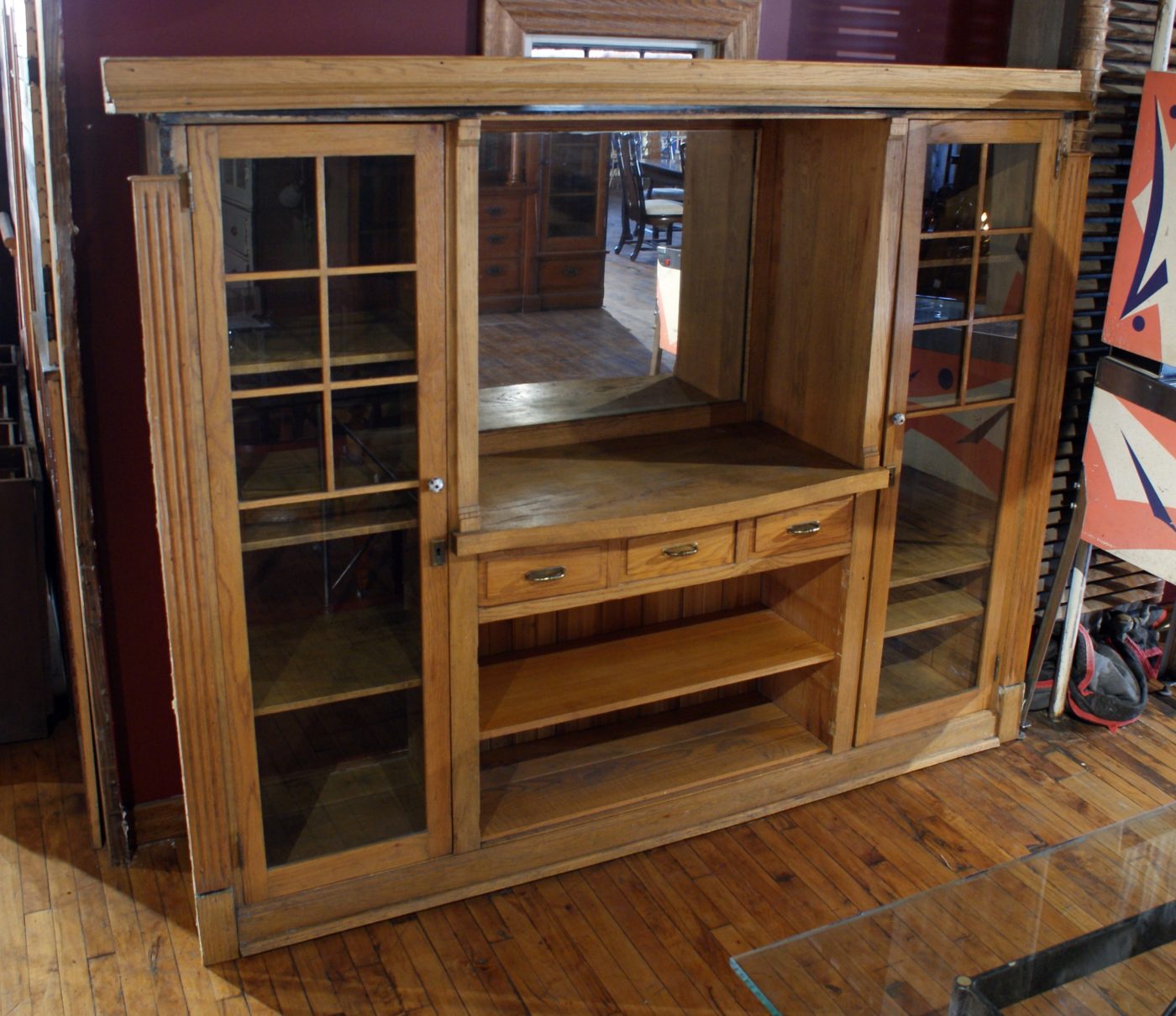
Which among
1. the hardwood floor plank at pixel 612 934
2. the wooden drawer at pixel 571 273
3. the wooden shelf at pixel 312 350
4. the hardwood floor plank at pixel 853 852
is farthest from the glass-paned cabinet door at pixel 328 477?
the hardwood floor plank at pixel 853 852

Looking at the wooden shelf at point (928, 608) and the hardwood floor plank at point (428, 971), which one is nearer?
A: the hardwood floor plank at point (428, 971)

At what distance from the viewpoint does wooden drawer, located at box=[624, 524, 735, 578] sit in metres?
2.87

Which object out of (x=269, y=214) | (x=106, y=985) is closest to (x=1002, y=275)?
(x=269, y=214)

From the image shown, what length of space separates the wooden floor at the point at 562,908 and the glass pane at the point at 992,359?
102cm

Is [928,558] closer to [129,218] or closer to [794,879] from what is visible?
[794,879]

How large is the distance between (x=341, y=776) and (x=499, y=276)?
1.14 metres

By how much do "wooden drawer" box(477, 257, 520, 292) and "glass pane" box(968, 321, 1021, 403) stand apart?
1.12 meters

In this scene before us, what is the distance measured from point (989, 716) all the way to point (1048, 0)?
1.86 meters

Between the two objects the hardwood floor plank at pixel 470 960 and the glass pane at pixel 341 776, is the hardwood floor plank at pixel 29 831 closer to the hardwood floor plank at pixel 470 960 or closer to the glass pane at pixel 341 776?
the glass pane at pixel 341 776

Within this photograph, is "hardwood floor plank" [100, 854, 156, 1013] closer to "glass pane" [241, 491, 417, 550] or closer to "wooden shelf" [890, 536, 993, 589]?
"glass pane" [241, 491, 417, 550]

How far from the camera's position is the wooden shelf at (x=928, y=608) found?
133 inches

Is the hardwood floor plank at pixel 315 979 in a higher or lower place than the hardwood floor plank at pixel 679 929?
lower

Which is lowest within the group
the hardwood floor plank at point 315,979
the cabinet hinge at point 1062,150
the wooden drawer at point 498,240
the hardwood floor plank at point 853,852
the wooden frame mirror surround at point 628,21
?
the hardwood floor plank at point 315,979

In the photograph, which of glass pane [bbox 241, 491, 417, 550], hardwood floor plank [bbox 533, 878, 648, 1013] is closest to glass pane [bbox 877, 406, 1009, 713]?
hardwood floor plank [bbox 533, 878, 648, 1013]
